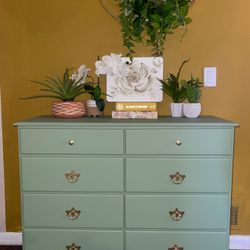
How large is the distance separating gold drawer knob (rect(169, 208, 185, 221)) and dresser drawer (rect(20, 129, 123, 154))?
1.47 ft

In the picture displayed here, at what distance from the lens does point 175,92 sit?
1881 mm

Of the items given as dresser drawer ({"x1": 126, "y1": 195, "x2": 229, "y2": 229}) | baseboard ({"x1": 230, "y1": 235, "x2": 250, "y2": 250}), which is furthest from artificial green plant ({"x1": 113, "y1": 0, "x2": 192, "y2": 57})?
baseboard ({"x1": 230, "y1": 235, "x2": 250, "y2": 250})

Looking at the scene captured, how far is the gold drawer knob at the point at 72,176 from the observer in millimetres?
1662

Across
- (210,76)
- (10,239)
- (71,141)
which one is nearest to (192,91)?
(210,76)

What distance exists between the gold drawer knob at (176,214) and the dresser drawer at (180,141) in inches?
13.0

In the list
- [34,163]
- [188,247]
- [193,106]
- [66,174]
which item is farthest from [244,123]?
[34,163]

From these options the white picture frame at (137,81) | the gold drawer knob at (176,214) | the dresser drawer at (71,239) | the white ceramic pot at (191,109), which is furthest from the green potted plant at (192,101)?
the dresser drawer at (71,239)

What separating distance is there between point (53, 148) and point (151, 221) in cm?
69

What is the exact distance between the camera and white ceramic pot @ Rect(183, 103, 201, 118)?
183 centimetres

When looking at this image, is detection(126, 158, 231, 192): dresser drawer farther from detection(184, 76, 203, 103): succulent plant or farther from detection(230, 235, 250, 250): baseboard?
detection(230, 235, 250, 250): baseboard

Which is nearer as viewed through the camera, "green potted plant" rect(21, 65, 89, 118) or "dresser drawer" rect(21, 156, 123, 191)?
"dresser drawer" rect(21, 156, 123, 191)

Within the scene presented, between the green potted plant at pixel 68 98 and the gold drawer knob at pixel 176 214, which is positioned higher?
the green potted plant at pixel 68 98

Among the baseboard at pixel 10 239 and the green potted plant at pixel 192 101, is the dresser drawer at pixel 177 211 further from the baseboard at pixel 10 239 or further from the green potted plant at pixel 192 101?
the baseboard at pixel 10 239

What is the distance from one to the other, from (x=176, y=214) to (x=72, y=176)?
2.04 ft
